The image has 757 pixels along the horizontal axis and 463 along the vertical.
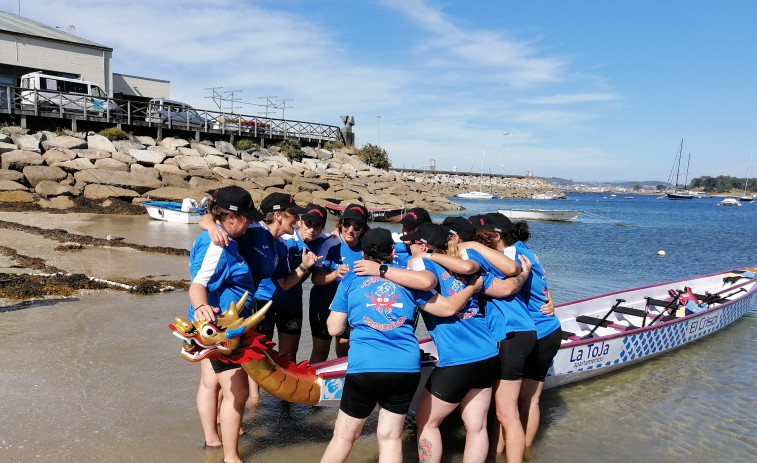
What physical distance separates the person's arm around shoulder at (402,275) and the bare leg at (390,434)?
0.80 meters

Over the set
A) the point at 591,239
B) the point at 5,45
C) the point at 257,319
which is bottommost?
the point at 591,239

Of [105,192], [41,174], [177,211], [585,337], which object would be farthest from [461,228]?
[41,174]

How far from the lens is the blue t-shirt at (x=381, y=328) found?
302 centimetres

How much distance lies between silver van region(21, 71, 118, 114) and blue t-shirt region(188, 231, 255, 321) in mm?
26166

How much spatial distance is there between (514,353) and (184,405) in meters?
3.23

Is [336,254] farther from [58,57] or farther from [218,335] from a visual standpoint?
[58,57]

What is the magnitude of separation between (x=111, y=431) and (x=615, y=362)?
580 centimetres

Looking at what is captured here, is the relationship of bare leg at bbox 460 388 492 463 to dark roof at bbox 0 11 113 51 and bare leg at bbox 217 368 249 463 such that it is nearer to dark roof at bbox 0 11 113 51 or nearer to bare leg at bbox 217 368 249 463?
bare leg at bbox 217 368 249 463

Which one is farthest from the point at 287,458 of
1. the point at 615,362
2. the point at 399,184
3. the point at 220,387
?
the point at 399,184

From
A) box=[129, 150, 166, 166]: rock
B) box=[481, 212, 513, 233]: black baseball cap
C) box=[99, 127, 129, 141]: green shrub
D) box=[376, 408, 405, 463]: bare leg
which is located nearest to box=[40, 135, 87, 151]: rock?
box=[99, 127, 129, 141]: green shrub

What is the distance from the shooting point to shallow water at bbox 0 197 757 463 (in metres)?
4.27

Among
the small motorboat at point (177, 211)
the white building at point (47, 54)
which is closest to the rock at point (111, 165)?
the small motorboat at point (177, 211)

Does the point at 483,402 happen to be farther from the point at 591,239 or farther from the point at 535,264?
the point at 591,239

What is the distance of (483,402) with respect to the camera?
3434mm
